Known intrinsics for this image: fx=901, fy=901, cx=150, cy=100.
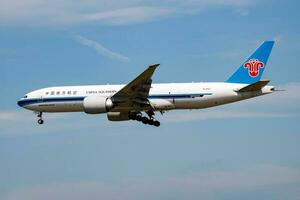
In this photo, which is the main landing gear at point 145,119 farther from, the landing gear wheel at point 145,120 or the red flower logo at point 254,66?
the red flower logo at point 254,66

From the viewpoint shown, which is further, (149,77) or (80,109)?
(80,109)

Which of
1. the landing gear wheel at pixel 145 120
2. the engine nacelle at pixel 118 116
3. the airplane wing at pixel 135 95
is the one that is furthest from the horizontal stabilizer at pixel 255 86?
the engine nacelle at pixel 118 116

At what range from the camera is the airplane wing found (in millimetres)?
75750

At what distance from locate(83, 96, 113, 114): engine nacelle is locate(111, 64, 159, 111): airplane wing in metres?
0.65

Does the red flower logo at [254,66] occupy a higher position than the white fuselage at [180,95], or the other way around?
the red flower logo at [254,66]

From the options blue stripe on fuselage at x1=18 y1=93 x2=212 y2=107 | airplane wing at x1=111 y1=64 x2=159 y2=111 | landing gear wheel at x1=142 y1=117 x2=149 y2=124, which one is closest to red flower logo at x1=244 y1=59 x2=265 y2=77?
blue stripe on fuselage at x1=18 y1=93 x2=212 y2=107

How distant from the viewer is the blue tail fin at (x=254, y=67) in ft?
262

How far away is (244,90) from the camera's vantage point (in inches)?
3019

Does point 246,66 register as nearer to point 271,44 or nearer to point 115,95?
point 271,44

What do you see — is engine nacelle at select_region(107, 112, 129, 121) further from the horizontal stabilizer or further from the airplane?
the horizontal stabilizer

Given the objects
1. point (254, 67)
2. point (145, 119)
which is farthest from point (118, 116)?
point (254, 67)

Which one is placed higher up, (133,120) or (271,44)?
(271,44)

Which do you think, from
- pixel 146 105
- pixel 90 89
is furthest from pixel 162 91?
pixel 90 89

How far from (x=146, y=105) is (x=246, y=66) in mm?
Answer: 9861
